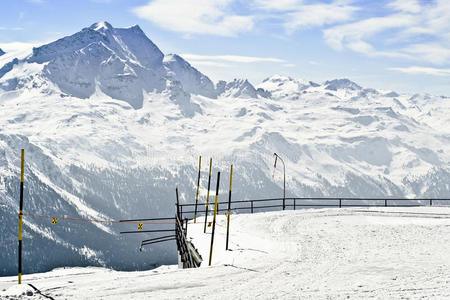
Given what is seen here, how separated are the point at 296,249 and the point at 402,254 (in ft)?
16.0

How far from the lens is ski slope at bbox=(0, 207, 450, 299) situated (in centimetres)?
1578

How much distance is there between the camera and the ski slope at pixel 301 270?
15781mm

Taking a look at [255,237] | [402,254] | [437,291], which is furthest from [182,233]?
[437,291]

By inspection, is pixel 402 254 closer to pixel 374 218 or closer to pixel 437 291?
pixel 437 291

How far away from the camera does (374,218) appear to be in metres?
39.7

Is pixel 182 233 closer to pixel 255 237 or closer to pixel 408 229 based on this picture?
pixel 255 237

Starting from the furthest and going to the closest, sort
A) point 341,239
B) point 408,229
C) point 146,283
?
point 408,229 → point 341,239 → point 146,283

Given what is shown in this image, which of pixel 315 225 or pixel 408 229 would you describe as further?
pixel 315 225

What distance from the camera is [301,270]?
19.3 m

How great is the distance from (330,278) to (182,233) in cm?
1304

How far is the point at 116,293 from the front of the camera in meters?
15.7

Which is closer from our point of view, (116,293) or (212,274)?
(116,293)

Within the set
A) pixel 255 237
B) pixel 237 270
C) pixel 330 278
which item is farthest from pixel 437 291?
pixel 255 237

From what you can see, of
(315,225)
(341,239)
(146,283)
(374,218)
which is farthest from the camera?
(374,218)
